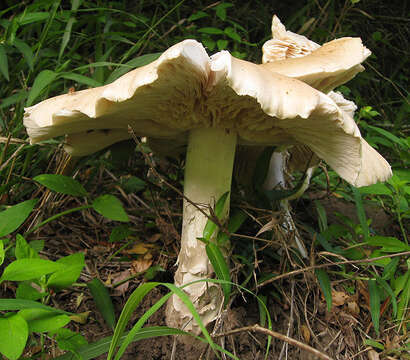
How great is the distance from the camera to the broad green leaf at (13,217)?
4.35 feet

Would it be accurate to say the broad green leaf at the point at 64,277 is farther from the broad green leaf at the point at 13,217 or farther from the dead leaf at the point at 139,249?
the dead leaf at the point at 139,249

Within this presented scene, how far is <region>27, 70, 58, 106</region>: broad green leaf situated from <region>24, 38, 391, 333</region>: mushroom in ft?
0.82

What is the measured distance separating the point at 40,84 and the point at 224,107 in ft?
2.92

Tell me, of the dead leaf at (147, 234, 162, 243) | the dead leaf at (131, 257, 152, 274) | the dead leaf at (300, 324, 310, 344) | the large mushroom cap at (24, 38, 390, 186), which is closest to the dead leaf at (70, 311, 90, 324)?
the dead leaf at (131, 257, 152, 274)

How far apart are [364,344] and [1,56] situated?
2068 mm

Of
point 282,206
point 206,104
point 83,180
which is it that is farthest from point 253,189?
point 83,180

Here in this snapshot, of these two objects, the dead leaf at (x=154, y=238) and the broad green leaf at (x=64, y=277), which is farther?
the dead leaf at (x=154, y=238)

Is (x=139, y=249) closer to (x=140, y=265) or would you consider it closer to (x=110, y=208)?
(x=140, y=265)

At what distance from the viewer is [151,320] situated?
1496 mm

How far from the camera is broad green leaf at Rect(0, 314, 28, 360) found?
2.63 feet

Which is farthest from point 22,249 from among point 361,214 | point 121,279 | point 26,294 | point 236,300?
point 361,214

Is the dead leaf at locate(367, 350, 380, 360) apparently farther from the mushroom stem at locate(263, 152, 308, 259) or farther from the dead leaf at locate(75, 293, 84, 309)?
the dead leaf at locate(75, 293, 84, 309)

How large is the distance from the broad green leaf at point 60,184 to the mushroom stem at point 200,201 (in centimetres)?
47

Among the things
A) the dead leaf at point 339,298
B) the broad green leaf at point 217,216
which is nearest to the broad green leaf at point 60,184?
the broad green leaf at point 217,216
